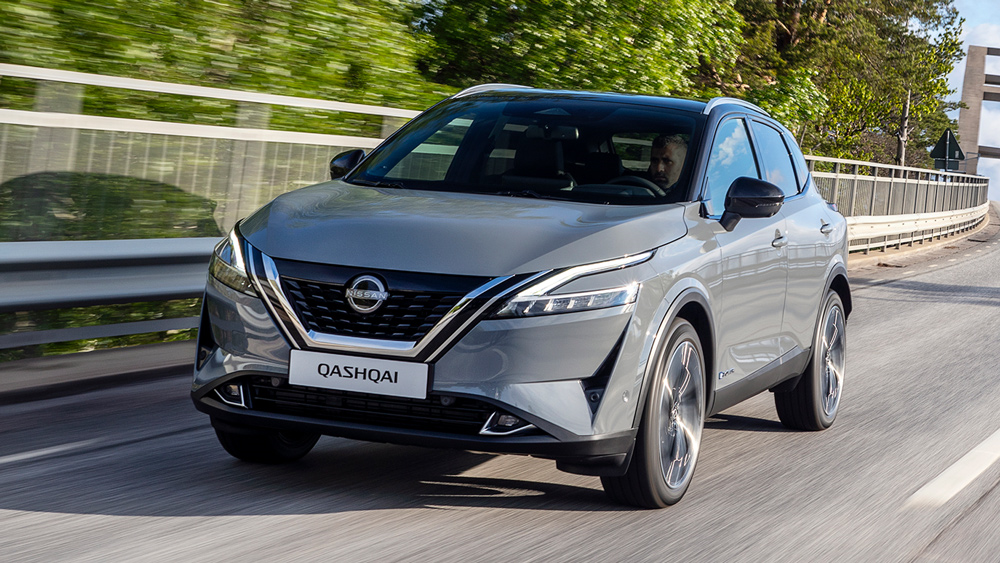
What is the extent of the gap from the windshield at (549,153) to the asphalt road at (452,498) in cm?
126

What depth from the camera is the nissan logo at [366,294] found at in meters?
4.34

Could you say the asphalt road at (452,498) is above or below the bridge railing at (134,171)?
below

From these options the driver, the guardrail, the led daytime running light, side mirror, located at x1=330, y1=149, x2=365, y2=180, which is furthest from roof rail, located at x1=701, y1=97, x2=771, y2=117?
the guardrail

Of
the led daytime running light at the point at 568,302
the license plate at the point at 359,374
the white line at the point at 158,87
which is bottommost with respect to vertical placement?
the license plate at the point at 359,374

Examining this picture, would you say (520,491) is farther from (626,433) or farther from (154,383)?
(154,383)

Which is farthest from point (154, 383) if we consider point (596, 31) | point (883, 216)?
point (883, 216)

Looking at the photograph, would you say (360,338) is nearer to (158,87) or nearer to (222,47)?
(158,87)

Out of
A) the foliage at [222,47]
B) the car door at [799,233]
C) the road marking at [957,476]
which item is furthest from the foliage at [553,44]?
the road marking at [957,476]

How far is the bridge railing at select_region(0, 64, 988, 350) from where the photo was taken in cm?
683

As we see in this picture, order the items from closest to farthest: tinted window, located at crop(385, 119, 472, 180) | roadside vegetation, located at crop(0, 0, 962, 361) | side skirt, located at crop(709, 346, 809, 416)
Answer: side skirt, located at crop(709, 346, 809, 416) < tinted window, located at crop(385, 119, 472, 180) < roadside vegetation, located at crop(0, 0, 962, 361)

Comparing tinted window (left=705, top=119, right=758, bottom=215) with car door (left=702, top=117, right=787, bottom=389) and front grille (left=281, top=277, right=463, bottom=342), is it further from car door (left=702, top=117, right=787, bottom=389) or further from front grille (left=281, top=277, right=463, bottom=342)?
front grille (left=281, top=277, right=463, bottom=342)

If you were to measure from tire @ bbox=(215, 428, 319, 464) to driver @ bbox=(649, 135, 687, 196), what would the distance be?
184cm

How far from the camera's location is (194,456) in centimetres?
548

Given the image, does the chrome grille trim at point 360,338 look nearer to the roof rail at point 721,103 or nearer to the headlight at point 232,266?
the headlight at point 232,266
